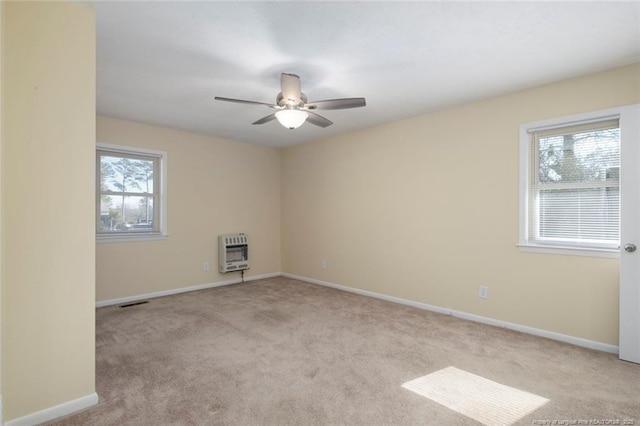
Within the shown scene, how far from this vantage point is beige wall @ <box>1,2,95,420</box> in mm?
1685

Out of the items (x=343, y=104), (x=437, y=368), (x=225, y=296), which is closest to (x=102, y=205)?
(x=225, y=296)

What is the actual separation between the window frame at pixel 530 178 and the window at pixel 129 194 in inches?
174

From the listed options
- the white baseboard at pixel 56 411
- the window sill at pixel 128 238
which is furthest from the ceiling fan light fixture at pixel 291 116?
the window sill at pixel 128 238

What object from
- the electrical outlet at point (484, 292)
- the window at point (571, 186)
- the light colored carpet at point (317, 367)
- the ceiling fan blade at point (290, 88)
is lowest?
the light colored carpet at point (317, 367)

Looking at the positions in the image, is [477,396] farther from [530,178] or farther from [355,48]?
[355,48]

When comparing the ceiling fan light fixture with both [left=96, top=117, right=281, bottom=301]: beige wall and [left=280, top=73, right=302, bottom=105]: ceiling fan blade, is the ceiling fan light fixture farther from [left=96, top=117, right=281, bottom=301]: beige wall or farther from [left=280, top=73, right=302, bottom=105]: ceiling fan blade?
[left=96, top=117, right=281, bottom=301]: beige wall

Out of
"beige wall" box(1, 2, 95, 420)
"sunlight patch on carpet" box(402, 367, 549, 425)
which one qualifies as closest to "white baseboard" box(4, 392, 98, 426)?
"beige wall" box(1, 2, 95, 420)

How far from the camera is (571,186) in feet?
9.53

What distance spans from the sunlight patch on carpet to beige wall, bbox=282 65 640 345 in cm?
125

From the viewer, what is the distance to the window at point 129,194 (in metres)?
4.12

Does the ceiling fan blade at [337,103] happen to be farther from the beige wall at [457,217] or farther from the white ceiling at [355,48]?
the beige wall at [457,217]

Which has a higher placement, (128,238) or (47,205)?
(47,205)

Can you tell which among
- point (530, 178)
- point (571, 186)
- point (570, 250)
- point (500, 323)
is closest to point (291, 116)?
point (530, 178)

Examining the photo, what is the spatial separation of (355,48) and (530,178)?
2.14 meters
